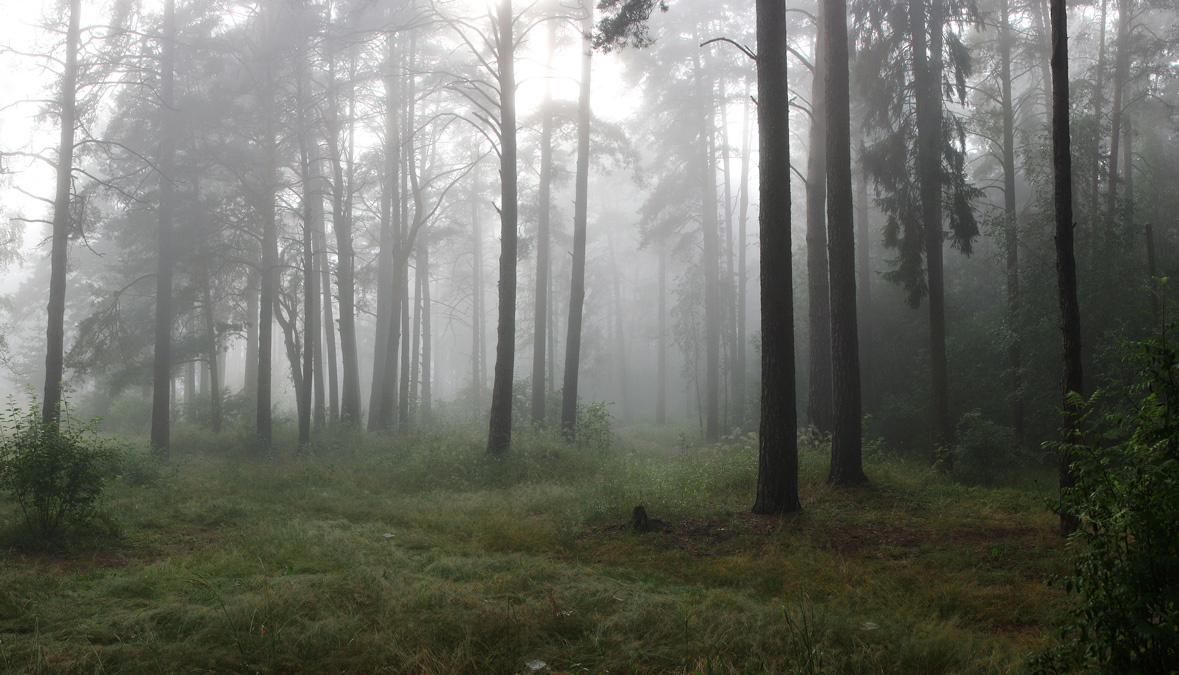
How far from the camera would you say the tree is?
8953 millimetres

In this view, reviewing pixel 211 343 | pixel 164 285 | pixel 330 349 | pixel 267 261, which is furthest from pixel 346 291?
pixel 164 285

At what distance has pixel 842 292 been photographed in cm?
921

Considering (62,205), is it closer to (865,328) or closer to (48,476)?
(48,476)

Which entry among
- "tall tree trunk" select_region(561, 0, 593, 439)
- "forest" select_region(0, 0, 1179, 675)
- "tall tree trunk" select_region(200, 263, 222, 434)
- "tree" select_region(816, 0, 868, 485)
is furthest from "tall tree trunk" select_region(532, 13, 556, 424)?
"tree" select_region(816, 0, 868, 485)

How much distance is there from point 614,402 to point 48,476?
11.0 metres

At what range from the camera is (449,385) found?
2302 inches

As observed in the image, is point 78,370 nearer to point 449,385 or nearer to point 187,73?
point 187,73

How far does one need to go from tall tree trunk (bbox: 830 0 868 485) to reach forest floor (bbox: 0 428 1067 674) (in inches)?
24.0

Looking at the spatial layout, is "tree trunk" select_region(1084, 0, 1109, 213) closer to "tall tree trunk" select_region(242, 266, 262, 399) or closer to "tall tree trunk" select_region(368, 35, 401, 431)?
"tall tree trunk" select_region(368, 35, 401, 431)

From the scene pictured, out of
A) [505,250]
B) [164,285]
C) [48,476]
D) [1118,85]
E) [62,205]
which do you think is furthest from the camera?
[1118,85]

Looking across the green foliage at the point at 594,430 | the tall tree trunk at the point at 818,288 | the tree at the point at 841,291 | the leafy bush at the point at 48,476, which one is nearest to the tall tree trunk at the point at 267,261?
the green foliage at the point at 594,430

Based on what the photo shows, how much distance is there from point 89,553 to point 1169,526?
8770 millimetres

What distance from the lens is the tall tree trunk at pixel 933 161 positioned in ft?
42.2

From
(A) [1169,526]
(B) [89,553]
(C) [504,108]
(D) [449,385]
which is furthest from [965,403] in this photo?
(D) [449,385]
